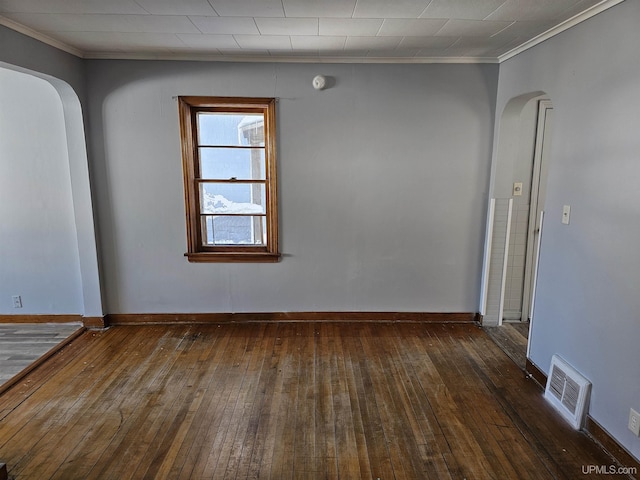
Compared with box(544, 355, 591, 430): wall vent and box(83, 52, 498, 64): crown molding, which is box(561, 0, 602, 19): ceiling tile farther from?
box(544, 355, 591, 430): wall vent

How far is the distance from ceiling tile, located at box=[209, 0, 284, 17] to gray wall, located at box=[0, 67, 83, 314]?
204 centimetres

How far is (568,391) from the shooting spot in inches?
96.1

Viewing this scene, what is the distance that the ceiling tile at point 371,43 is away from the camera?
2906 millimetres

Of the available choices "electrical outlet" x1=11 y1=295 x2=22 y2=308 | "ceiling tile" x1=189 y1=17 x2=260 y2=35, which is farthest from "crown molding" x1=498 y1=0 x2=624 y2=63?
"electrical outlet" x1=11 y1=295 x2=22 y2=308

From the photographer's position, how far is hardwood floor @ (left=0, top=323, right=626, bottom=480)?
2.07 m

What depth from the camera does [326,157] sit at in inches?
143

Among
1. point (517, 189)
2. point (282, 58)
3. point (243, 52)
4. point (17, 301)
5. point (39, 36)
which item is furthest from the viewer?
point (17, 301)

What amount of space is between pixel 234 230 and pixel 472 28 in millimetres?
2627

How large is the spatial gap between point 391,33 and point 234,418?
2.84 metres

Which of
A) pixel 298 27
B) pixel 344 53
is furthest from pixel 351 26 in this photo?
pixel 344 53

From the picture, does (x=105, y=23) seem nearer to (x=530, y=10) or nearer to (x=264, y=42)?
(x=264, y=42)

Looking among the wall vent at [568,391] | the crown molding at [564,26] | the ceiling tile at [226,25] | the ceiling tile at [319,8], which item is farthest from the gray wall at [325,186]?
the wall vent at [568,391]

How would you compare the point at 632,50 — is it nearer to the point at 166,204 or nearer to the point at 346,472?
Answer: the point at 346,472

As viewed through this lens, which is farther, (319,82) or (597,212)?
(319,82)
